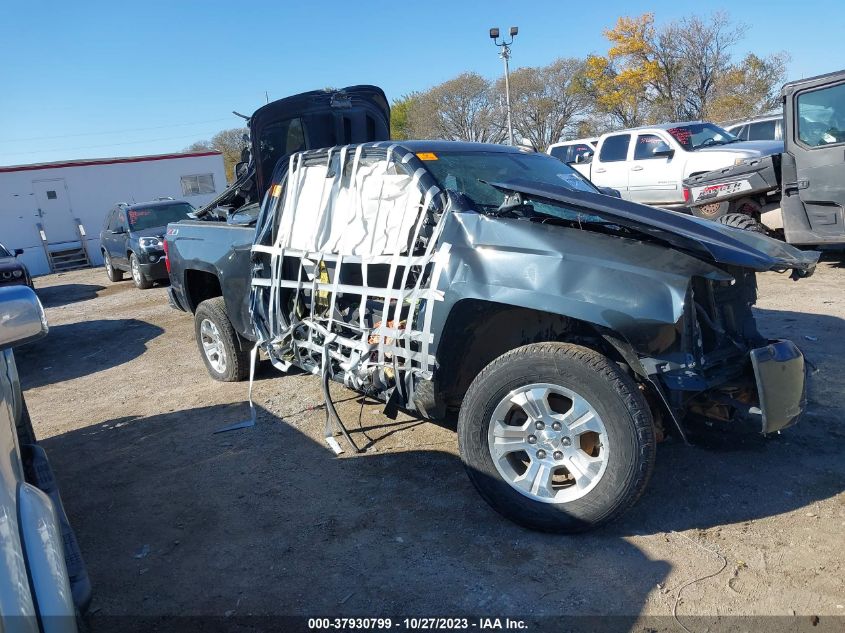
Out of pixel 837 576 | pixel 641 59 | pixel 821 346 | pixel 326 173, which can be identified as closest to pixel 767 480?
pixel 837 576

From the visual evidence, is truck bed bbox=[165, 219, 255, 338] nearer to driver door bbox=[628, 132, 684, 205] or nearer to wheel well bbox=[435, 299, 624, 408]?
wheel well bbox=[435, 299, 624, 408]

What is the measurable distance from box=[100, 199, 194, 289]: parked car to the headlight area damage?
10799 millimetres

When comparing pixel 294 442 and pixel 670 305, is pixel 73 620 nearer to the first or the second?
pixel 670 305

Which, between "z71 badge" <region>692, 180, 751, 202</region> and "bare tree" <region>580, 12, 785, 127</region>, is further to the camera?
"bare tree" <region>580, 12, 785, 127</region>

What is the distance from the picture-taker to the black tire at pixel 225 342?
5918 mm

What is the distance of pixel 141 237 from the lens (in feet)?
45.0

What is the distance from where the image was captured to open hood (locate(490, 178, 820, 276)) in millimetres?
3020

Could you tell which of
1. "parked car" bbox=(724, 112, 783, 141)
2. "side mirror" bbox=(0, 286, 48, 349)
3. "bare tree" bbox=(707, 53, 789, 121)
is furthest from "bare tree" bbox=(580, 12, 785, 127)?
"side mirror" bbox=(0, 286, 48, 349)

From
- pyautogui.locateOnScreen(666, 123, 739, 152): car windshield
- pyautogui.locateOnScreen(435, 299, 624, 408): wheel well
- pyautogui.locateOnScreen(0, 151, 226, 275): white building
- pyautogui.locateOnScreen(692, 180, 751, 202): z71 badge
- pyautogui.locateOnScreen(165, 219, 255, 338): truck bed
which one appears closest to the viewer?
pyautogui.locateOnScreen(435, 299, 624, 408): wheel well

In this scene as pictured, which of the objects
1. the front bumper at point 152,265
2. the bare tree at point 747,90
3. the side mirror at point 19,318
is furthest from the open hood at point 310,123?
the bare tree at point 747,90

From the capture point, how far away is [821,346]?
5.67 metres

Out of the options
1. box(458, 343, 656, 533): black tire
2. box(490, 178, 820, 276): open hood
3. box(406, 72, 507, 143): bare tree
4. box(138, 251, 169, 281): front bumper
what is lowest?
box(138, 251, 169, 281): front bumper

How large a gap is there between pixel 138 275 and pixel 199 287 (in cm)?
837

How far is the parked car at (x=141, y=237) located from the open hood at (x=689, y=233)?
1181 centimetres
